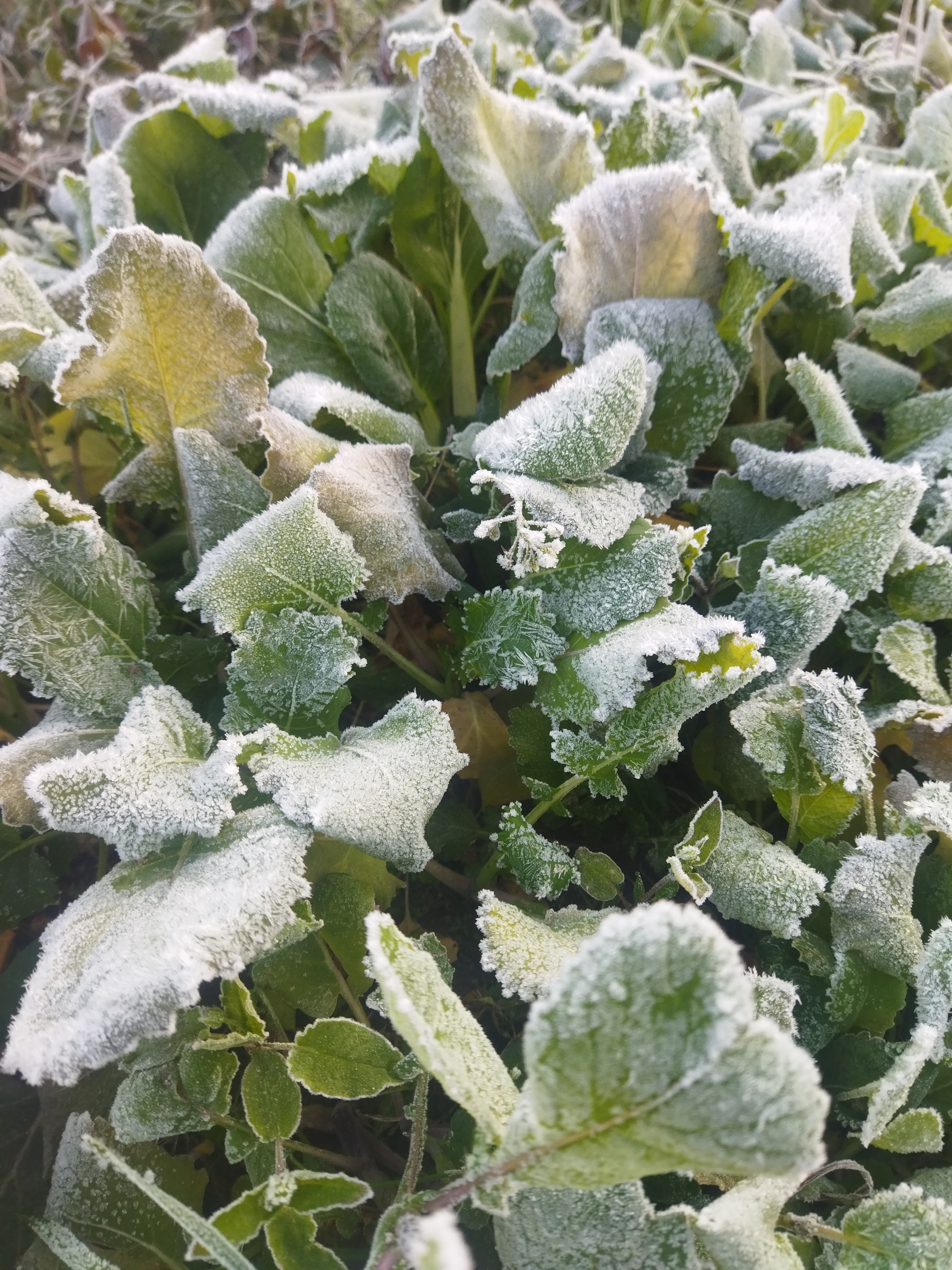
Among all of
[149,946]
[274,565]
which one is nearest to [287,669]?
[274,565]

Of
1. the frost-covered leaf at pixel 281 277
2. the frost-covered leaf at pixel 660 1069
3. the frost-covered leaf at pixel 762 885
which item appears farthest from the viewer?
the frost-covered leaf at pixel 281 277

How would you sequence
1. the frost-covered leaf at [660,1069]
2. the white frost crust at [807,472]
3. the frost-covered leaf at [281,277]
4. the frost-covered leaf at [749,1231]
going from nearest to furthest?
the frost-covered leaf at [660,1069], the frost-covered leaf at [749,1231], the white frost crust at [807,472], the frost-covered leaf at [281,277]

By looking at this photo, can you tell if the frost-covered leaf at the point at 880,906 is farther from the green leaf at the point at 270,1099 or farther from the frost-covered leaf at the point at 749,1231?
the green leaf at the point at 270,1099

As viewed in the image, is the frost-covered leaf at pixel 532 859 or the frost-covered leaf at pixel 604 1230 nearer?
the frost-covered leaf at pixel 604 1230

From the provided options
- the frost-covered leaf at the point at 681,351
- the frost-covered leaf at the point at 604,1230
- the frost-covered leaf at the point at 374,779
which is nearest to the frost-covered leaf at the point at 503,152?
the frost-covered leaf at the point at 681,351

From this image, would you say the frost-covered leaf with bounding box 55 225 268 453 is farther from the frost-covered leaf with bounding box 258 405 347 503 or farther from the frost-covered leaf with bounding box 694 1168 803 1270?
the frost-covered leaf with bounding box 694 1168 803 1270

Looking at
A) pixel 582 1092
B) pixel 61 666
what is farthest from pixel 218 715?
pixel 582 1092

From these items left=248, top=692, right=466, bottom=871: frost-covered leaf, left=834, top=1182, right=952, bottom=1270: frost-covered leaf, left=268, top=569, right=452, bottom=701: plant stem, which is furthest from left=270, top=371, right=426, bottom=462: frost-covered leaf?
left=834, top=1182, right=952, bottom=1270: frost-covered leaf

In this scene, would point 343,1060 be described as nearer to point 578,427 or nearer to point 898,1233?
point 898,1233
